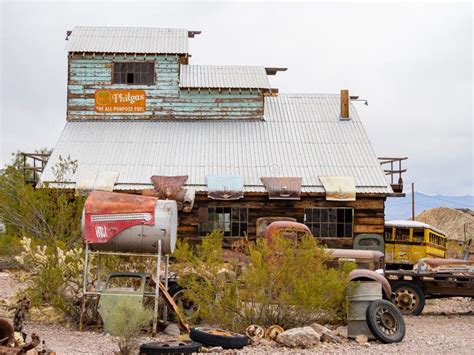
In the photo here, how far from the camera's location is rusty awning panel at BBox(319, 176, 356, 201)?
80.7 feet

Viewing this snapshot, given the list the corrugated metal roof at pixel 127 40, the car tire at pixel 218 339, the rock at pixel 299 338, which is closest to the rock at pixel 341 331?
the rock at pixel 299 338

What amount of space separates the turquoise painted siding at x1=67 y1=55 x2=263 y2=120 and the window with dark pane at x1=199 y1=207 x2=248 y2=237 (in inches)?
219

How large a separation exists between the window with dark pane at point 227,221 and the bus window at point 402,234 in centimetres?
611

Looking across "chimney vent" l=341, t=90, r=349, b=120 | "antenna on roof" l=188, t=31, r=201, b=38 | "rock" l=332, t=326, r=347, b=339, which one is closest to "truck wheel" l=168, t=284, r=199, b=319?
"rock" l=332, t=326, r=347, b=339

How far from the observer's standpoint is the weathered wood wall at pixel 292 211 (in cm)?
2483

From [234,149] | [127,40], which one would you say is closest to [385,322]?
[234,149]

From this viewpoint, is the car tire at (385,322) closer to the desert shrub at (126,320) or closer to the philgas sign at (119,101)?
the desert shrub at (126,320)

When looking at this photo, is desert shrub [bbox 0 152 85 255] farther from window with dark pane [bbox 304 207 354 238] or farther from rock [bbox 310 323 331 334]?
window with dark pane [bbox 304 207 354 238]

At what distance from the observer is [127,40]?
30578 mm

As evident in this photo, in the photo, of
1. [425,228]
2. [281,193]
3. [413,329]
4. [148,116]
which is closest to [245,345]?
[413,329]

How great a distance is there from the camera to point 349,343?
1341 centimetres

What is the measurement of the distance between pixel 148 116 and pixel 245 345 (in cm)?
1776

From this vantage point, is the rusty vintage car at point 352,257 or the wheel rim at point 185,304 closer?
the wheel rim at point 185,304

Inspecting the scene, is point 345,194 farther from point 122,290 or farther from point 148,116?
point 122,290
